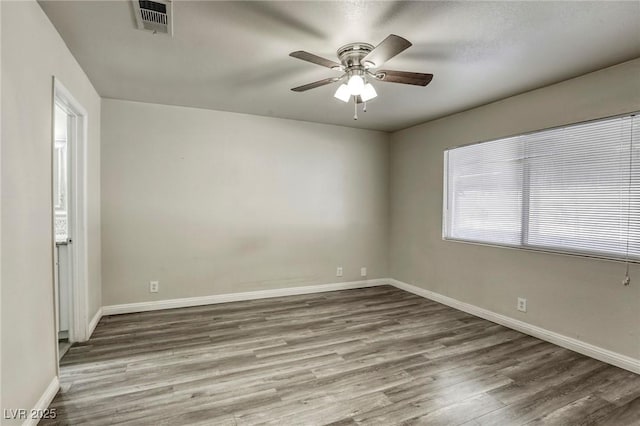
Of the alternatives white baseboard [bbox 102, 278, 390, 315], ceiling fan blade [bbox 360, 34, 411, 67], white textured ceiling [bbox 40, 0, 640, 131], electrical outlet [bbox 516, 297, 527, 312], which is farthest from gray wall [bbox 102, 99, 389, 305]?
ceiling fan blade [bbox 360, 34, 411, 67]

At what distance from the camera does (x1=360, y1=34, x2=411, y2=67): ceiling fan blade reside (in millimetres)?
1823

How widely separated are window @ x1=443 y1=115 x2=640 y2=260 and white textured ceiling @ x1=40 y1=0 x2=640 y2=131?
57cm

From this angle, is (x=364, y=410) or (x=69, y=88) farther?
(x=69, y=88)

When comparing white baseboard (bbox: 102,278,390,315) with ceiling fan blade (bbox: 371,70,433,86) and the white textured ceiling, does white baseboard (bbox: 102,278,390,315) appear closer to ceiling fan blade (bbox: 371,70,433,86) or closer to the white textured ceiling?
the white textured ceiling

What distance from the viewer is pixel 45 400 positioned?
199 cm

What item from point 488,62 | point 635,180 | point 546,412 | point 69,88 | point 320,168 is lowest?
point 546,412

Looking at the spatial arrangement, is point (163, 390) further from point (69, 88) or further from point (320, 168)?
point (320, 168)

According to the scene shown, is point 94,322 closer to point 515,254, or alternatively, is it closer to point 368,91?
point 368,91

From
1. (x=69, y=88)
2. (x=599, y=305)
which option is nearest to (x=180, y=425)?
(x=69, y=88)

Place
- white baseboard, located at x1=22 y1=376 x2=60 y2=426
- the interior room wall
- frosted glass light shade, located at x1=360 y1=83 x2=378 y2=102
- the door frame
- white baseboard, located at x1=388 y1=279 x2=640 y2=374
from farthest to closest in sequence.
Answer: the door frame
white baseboard, located at x1=388 y1=279 x2=640 y2=374
frosted glass light shade, located at x1=360 y1=83 x2=378 y2=102
white baseboard, located at x1=22 y1=376 x2=60 y2=426
the interior room wall

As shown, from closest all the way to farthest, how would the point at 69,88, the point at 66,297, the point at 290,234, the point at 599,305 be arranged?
1. the point at 69,88
2. the point at 599,305
3. the point at 66,297
4. the point at 290,234

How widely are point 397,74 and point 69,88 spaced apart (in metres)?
2.54

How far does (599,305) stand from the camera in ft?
9.06

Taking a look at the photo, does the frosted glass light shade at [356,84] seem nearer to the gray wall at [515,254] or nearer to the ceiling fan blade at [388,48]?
the ceiling fan blade at [388,48]
